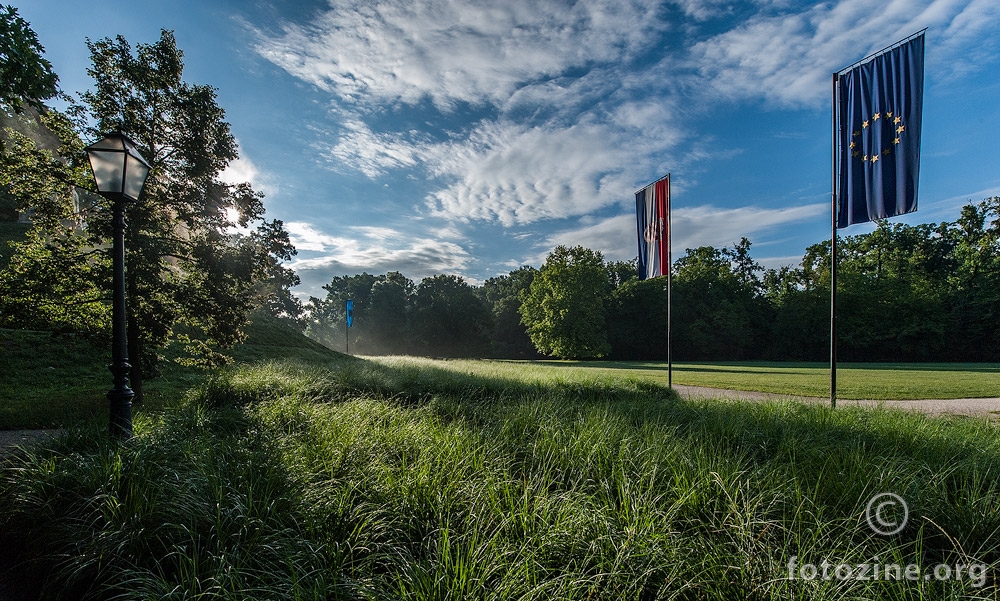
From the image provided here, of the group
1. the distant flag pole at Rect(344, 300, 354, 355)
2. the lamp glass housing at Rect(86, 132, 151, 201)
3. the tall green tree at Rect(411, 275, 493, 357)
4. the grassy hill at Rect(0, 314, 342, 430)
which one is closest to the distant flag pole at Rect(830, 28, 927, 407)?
the lamp glass housing at Rect(86, 132, 151, 201)

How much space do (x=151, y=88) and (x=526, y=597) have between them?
1009 cm

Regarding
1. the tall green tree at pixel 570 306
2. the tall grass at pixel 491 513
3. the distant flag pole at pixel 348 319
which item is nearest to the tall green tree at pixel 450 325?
the distant flag pole at pixel 348 319

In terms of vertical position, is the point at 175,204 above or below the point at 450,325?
above

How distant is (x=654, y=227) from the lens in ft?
38.1

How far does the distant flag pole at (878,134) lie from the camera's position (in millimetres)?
6684

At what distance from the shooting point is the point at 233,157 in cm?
753

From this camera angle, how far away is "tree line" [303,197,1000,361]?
33156 millimetres

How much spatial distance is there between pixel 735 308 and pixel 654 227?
115 feet

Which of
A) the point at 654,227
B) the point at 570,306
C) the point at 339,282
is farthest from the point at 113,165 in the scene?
the point at 339,282

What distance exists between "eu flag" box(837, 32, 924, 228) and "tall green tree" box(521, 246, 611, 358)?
24.2 m

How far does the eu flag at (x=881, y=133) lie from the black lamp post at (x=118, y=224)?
1227 cm

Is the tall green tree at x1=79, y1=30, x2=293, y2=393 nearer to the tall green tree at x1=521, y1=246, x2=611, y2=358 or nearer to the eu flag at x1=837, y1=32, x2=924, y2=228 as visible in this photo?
the eu flag at x1=837, y1=32, x2=924, y2=228

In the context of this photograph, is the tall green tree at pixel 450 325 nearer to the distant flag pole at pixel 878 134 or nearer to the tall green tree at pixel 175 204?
the tall green tree at pixel 175 204

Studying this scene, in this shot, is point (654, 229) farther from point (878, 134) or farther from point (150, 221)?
point (150, 221)
